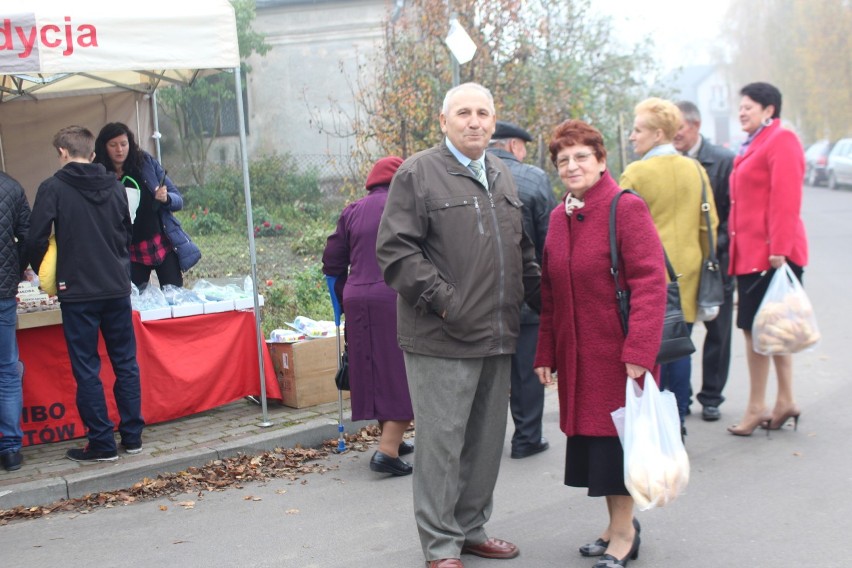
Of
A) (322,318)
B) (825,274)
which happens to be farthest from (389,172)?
(825,274)

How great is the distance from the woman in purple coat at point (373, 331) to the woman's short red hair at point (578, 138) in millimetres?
1579

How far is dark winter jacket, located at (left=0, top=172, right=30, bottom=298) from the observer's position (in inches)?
203

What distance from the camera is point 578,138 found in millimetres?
3658

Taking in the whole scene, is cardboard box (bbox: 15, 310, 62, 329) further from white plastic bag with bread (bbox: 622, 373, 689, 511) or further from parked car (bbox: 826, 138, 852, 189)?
parked car (bbox: 826, 138, 852, 189)

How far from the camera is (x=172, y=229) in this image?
677 cm

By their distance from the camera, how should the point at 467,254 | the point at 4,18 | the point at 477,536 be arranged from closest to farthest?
1. the point at 467,254
2. the point at 477,536
3. the point at 4,18

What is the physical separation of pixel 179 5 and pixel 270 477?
2896 millimetres

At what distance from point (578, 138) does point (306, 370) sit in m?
3.33

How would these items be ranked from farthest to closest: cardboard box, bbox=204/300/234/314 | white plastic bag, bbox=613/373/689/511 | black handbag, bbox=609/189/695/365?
cardboard box, bbox=204/300/234/314, black handbag, bbox=609/189/695/365, white plastic bag, bbox=613/373/689/511

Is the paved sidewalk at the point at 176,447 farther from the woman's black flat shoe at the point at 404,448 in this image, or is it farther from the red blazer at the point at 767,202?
the red blazer at the point at 767,202

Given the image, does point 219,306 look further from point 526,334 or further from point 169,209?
point 526,334

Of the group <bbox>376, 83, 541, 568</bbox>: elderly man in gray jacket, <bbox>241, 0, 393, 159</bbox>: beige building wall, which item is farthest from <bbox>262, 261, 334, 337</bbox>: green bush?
<bbox>241, 0, 393, 159</bbox>: beige building wall

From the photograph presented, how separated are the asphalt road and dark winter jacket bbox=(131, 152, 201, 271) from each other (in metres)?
2.18

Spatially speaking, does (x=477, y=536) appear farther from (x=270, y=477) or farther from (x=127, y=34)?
(x=127, y=34)
